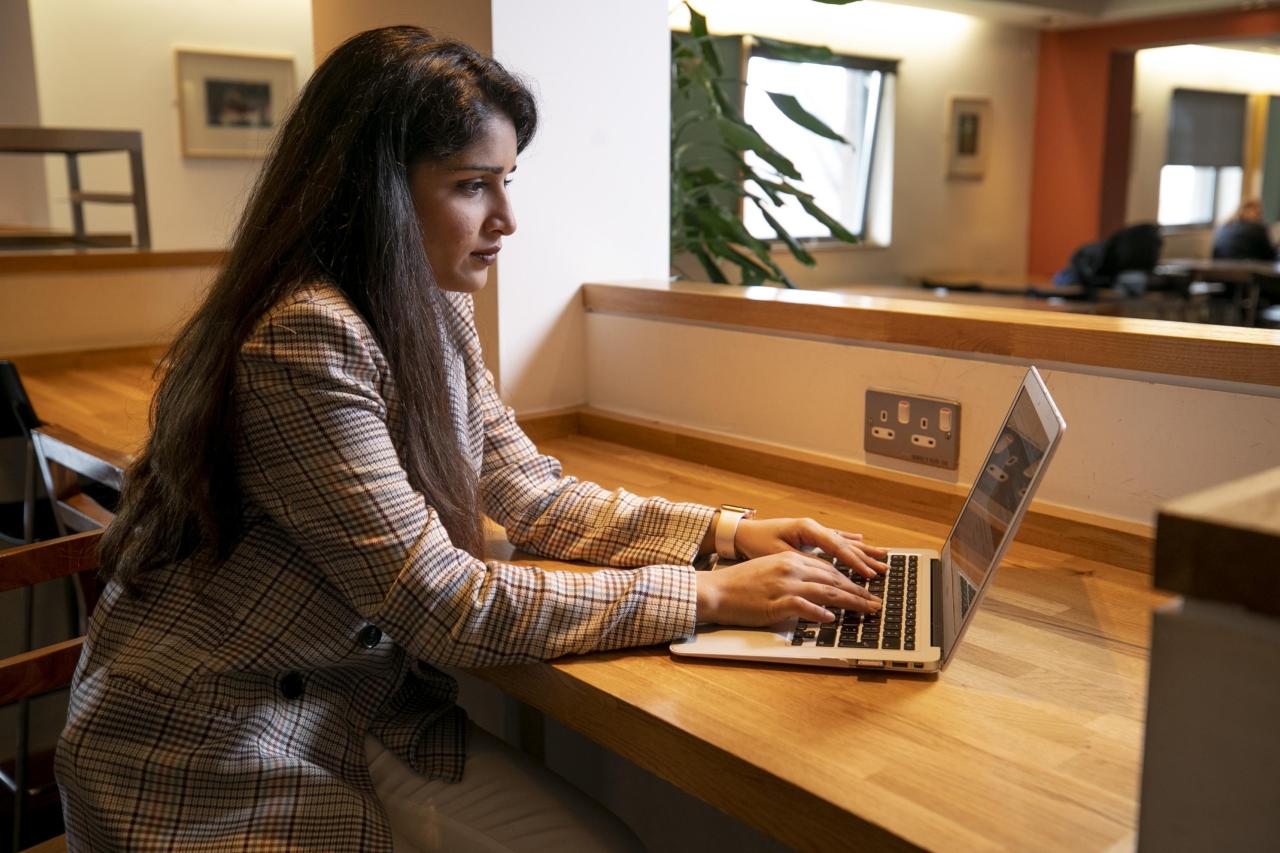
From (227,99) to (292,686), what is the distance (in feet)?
18.8

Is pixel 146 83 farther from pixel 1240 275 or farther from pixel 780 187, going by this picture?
pixel 1240 275

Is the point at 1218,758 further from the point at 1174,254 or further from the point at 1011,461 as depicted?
the point at 1174,254

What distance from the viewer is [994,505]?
105 cm

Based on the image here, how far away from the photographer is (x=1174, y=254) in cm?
1055

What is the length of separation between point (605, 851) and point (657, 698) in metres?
0.26

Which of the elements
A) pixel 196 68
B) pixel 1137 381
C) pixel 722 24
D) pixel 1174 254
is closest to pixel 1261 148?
pixel 1174 254

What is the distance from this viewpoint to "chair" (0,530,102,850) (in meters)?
1.18

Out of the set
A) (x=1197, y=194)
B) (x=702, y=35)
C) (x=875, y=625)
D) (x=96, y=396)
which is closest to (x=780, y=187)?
(x=702, y=35)

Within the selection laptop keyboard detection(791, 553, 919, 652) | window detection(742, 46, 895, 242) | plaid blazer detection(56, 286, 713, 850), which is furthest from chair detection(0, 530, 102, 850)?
window detection(742, 46, 895, 242)

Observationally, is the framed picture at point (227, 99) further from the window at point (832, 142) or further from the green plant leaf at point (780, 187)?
the green plant leaf at point (780, 187)

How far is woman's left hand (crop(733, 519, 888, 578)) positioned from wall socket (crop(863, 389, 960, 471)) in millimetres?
269

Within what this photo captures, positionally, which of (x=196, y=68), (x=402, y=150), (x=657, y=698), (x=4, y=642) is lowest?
A: (x=4, y=642)

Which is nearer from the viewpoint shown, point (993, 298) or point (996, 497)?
point (996, 497)

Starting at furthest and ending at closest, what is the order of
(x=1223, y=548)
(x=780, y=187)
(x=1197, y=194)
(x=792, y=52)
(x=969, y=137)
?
1. (x=1197, y=194)
2. (x=969, y=137)
3. (x=792, y=52)
4. (x=780, y=187)
5. (x=1223, y=548)
